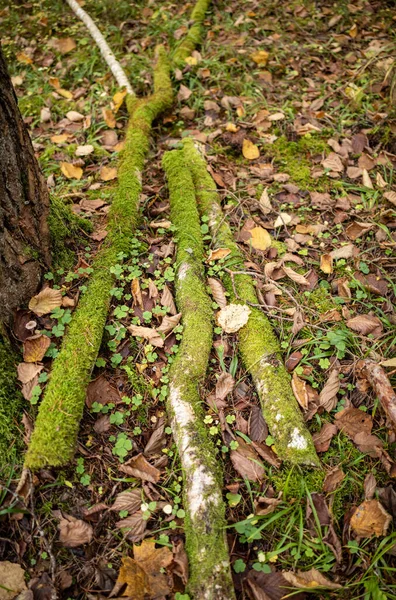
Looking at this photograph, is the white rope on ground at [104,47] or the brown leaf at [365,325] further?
the white rope on ground at [104,47]

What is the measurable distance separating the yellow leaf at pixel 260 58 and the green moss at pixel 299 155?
143 centimetres

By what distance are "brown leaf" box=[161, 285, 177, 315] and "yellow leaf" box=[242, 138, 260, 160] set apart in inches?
70.0

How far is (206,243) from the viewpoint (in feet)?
10.1

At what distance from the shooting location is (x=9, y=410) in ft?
7.09

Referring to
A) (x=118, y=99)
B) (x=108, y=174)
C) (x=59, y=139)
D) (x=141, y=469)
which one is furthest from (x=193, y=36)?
(x=141, y=469)

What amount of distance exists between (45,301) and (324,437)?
6.02 ft

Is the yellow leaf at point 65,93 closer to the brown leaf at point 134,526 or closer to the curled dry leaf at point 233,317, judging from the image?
the curled dry leaf at point 233,317

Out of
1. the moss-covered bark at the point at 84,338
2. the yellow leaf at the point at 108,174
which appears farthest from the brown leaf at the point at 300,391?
the yellow leaf at the point at 108,174

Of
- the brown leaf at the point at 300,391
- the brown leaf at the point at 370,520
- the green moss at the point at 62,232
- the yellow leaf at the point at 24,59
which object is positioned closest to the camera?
the brown leaf at the point at 370,520

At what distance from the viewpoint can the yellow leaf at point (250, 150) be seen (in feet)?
12.4

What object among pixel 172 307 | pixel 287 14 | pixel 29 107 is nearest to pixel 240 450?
pixel 172 307

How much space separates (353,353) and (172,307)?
1223 millimetres

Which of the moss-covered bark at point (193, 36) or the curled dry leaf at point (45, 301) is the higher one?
the moss-covered bark at point (193, 36)

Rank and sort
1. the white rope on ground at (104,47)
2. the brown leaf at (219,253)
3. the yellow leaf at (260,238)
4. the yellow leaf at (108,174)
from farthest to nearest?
1. the white rope on ground at (104,47)
2. the yellow leaf at (108,174)
3. the yellow leaf at (260,238)
4. the brown leaf at (219,253)
